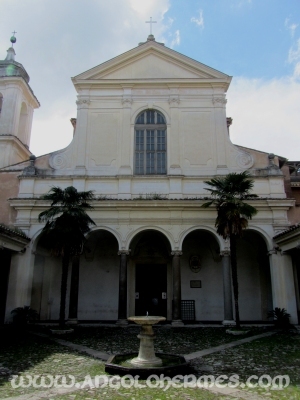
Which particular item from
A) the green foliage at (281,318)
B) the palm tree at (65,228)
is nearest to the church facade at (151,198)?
the green foliage at (281,318)

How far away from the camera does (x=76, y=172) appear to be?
20.2 m

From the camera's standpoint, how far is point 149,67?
22.4m

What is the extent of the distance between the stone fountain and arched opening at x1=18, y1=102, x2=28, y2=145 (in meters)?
20.0

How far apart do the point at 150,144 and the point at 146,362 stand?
14.4 m

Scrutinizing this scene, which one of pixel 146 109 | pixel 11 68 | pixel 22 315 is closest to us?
pixel 22 315

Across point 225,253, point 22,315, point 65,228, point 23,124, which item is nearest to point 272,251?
point 225,253

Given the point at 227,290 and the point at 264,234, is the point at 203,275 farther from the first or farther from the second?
the point at 264,234

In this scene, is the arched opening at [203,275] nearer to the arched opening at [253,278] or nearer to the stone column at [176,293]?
the arched opening at [253,278]

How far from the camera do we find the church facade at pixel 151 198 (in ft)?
61.7

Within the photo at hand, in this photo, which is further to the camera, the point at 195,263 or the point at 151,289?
the point at 195,263

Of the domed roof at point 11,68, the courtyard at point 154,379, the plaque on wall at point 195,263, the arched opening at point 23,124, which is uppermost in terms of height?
the domed roof at point 11,68

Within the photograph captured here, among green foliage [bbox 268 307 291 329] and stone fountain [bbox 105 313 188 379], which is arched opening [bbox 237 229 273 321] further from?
stone fountain [bbox 105 313 188 379]

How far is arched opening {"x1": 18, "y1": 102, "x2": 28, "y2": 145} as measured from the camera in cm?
2570

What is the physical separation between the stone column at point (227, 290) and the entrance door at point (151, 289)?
4.16 metres
